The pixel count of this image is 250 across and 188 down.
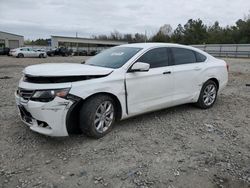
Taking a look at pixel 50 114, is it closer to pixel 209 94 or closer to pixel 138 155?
pixel 138 155

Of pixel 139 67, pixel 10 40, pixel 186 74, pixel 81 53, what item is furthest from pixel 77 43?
pixel 139 67

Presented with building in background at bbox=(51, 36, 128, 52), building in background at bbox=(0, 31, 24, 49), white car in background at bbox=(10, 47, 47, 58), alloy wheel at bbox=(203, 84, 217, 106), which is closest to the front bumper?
alloy wheel at bbox=(203, 84, 217, 106)

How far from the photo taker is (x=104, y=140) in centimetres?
404

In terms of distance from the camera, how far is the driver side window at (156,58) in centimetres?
472

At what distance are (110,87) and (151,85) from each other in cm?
91

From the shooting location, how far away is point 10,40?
51.1 metres

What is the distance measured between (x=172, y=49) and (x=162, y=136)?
1.95m

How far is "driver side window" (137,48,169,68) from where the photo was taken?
4.72 m

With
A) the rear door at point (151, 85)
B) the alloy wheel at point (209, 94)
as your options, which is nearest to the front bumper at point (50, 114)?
the rear door at point (151, 85)

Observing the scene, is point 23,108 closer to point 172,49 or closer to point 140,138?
point 140,138

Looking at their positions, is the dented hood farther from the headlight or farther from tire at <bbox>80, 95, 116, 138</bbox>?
tire at <bbox>80, 95, 116, 138</bbox>

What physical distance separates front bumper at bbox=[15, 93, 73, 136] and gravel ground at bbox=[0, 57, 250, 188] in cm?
30

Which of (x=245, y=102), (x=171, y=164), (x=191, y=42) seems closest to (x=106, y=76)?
(x=171, y=164)

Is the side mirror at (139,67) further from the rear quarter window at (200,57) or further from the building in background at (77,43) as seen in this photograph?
the building in background at (77,43)
